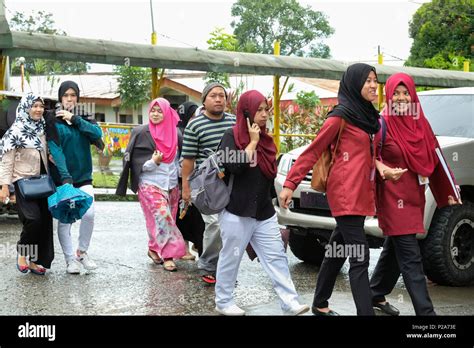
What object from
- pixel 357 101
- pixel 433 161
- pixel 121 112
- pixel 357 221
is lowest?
pixel 121 112

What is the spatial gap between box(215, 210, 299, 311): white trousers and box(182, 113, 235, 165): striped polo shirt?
127 cm

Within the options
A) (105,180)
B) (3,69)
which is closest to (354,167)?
(3,69)

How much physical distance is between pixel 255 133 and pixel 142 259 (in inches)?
135

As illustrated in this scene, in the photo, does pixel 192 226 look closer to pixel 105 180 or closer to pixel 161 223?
pixel 161 223

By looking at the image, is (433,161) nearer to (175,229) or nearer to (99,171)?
(175,229)

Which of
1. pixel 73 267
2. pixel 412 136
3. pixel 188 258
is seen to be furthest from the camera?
pixel 188 258

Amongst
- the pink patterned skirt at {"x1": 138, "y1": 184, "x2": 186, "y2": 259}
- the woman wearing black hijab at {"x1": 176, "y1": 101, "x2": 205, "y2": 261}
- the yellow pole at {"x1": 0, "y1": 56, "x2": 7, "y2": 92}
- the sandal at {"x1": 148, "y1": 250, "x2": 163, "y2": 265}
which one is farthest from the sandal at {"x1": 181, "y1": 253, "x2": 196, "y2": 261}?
the yellow pole at {"x1": 0, "y1": 56, "x2": 7, "y2": 92}

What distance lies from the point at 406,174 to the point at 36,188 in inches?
143

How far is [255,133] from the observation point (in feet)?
19.9

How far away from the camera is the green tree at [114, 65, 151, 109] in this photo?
3797 cm

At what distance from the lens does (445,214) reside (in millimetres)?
7473

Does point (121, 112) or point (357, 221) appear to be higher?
point (357, 221)
